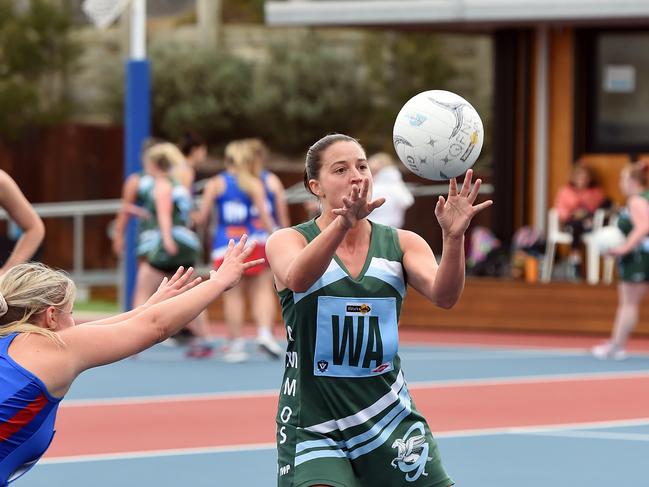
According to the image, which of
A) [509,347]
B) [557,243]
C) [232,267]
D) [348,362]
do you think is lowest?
[509,347]

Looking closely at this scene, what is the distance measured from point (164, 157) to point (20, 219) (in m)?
5.71

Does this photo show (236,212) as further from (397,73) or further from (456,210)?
(397,73)

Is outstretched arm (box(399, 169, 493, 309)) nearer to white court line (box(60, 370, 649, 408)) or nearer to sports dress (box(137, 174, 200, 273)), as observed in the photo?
white court line (box(60, 370, 649, 408))

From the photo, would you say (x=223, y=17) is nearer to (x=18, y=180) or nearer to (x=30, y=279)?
(x=18, y=180)

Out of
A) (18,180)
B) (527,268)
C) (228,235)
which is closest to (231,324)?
(228,235)

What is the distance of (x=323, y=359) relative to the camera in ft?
18.4

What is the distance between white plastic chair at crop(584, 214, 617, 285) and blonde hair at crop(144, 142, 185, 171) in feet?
19.0

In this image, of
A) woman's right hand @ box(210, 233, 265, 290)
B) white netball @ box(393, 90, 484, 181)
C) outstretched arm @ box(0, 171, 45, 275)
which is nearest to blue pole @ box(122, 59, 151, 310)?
outstretched arm @ box(0, 171, 45, 275)

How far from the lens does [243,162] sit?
46.8 feet

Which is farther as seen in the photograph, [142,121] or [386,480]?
[142,121]

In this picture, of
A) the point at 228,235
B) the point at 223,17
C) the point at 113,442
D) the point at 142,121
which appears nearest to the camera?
the point at 113,442

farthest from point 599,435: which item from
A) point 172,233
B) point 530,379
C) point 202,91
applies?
point 202,91

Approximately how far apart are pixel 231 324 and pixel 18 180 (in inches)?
547

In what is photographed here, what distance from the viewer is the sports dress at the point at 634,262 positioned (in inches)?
580
